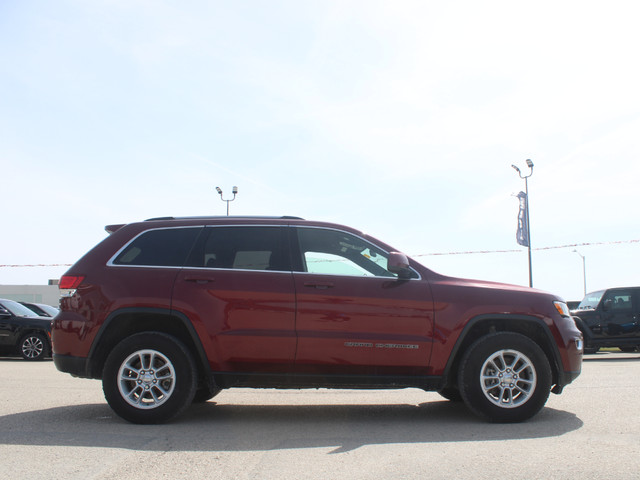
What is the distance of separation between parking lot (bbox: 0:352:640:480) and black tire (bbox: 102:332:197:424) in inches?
6.0

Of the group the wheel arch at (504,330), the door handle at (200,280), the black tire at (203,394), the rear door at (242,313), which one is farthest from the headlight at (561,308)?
the black tire at (203,394)

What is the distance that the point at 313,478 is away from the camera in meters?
3.83

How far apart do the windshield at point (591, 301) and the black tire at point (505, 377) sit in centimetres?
1168

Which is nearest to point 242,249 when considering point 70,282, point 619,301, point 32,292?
point 70,282

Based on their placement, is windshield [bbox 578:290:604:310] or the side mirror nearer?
the side mirror

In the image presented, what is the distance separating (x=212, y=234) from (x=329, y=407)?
7.47ft

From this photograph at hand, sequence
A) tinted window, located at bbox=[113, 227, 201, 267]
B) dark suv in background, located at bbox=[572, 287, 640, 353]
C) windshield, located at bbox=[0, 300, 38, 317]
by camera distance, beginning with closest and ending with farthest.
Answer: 1. tinted window, located at bbox=[113, 227, 201, 267]
2. windshield, located at bbox=[0, 300, 38, 317]
3. dark suv in background, located at bbox=[572, 287, 640, 353]

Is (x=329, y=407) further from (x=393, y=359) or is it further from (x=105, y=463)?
(x=105, y=463)

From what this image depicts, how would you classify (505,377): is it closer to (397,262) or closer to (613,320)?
(397,262)

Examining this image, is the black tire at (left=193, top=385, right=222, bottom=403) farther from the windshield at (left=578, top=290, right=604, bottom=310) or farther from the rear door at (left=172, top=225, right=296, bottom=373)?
the windshield at (left=578, top=290, right=604, bottom=310)

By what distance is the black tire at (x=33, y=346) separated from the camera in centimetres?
1483

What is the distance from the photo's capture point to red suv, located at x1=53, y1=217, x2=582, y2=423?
559 centimetres

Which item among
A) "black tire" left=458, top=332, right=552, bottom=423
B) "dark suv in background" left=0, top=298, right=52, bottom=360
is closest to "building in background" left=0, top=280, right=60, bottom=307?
"dark suv in background" left=0, top=298, right=52, bottom=360

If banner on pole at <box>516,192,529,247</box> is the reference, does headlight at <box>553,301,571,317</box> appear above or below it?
below
